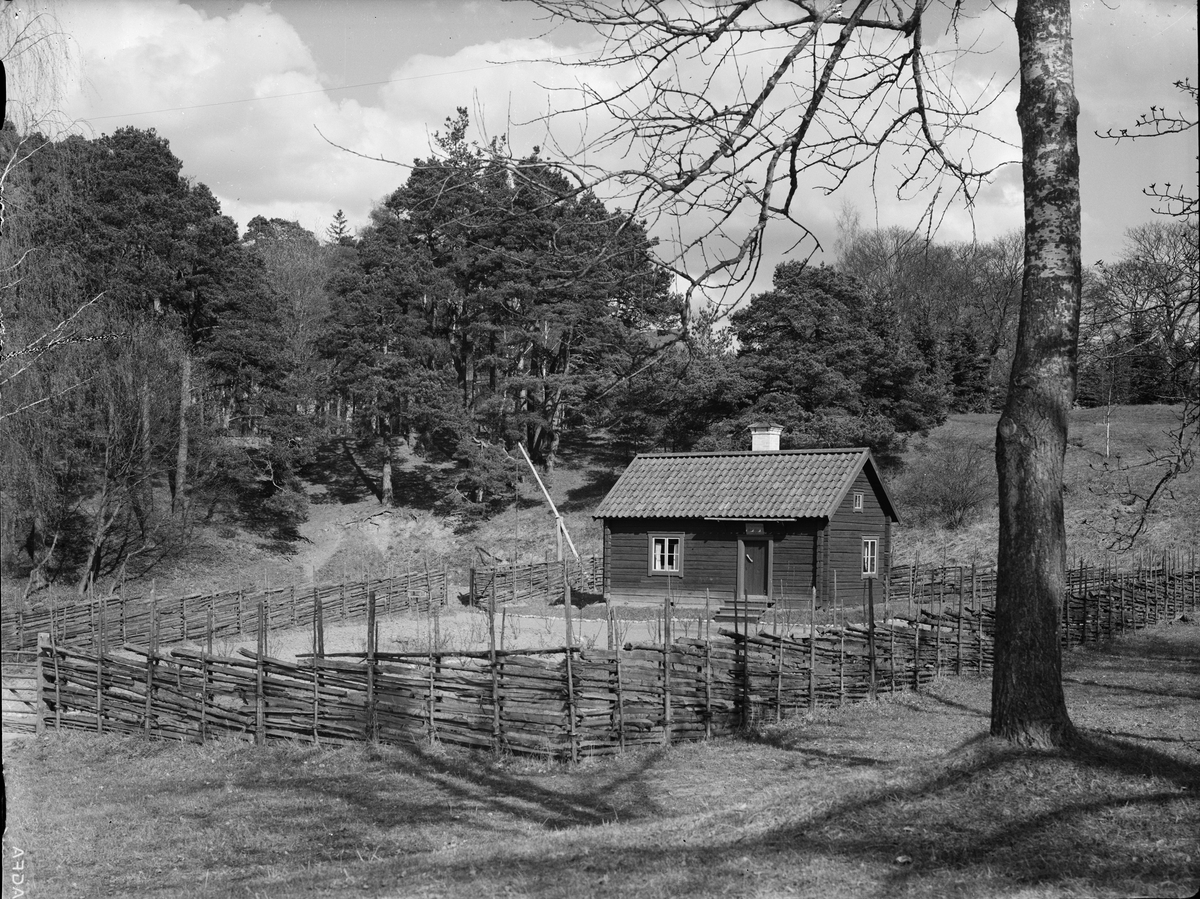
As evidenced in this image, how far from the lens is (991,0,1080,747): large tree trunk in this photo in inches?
264

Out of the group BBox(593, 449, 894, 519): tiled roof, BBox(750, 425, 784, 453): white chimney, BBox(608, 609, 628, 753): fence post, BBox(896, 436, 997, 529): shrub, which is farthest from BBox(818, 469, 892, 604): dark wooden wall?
BBox(608, 609, 628, 753): fence post

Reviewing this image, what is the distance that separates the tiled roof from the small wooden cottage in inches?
1.2

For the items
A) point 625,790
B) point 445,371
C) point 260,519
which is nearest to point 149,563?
point 260,519

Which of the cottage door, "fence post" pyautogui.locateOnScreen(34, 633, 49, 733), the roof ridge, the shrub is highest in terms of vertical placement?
the roof ridge

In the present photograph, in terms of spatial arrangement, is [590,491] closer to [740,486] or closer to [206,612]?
[740,486]

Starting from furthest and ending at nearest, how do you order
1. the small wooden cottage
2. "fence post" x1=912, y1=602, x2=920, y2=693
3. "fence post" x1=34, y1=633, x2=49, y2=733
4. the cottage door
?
the cottage door < the small wooden cottage < "fence post" x1=912, y1=602, x2=920, y2=693 < "fence post" x1=34, y1=633, x2=49, y2=733

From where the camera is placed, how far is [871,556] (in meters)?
29.9

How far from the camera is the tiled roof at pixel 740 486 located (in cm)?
2761

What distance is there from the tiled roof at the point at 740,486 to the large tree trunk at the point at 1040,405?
20.1 metres

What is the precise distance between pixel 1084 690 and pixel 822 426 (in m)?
22.6

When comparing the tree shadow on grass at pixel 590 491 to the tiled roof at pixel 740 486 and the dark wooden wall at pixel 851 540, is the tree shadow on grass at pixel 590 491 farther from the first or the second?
the dark wooden wall at pixel 851 540

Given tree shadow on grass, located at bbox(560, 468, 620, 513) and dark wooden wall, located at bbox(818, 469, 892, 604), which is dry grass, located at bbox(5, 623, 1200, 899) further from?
tree shadow on grass, located at bbox(560, 468, 620, 513)

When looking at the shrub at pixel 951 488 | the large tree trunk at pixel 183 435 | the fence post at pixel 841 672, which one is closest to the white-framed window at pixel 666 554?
the fence post at pixel 841 672

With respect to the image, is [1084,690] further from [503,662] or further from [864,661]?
[503,662]
